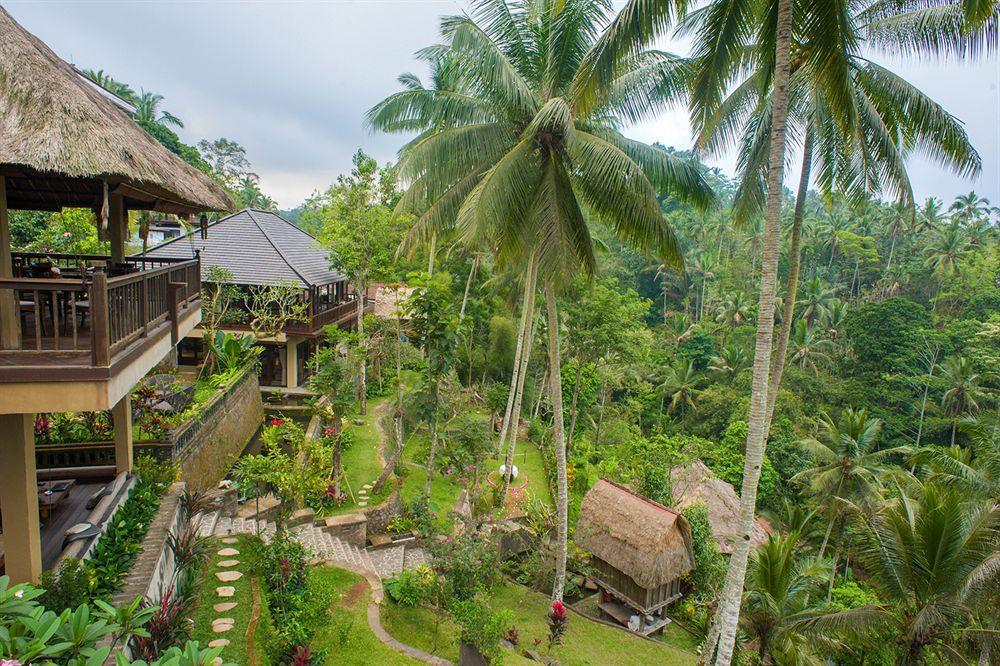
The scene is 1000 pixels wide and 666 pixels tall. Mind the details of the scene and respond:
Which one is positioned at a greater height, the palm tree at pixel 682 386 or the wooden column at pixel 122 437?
the wooden column at pixel 122 437

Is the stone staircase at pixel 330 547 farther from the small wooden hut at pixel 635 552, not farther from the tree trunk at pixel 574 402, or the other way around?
the tree trunk at pixel 574 402

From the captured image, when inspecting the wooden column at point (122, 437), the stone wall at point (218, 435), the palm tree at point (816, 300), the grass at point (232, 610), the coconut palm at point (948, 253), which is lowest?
the grass at point (232, 610)

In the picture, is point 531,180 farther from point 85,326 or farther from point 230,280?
point 230,280

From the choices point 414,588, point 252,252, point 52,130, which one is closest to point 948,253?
point 252,252

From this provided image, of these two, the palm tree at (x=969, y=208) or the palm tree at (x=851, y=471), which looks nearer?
the palm tree at (x=851, y=471)

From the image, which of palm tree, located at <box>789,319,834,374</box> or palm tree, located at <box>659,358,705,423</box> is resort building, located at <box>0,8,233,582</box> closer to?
palm tree, located at <box>659,358,705,423</box>

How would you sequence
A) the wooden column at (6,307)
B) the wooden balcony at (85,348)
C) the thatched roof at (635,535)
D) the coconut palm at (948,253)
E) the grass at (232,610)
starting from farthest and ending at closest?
the coconut palm at (948,253) < the thatched roof at (635,535) < the grass at (232,610) < the wooden column at (6,307) < the wooden balcony at (85,348)

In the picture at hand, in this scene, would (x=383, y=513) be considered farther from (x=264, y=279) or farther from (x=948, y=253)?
(x=948, y=253)

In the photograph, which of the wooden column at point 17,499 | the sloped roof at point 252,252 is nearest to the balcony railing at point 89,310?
the wooden column at point 17,499
